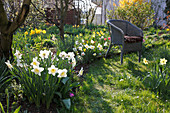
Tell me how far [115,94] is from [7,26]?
1.79 metres

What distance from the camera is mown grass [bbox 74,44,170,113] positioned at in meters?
2.00

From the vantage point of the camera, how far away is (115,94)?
2.38 meters

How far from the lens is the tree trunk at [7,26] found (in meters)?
2.16

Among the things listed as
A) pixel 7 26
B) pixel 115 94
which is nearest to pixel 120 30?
pixel 115 94

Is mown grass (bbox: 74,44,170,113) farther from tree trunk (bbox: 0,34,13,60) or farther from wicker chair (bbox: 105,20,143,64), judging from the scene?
tree trunk (bbox: 0,34,13,60)

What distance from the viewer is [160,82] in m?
2.24

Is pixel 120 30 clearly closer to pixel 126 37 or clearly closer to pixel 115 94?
pixel 126 37

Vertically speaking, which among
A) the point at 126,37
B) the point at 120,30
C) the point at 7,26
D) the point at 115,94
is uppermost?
the point at 7,26

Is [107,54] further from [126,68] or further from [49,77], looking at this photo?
[49,77]

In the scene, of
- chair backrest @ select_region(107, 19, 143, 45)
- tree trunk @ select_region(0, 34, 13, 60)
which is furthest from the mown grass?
tree trunk @ select_region(0, 34, 13, 60)

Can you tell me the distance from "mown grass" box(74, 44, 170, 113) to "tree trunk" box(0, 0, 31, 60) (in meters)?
1.23

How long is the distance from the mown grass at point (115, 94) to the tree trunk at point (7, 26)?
4.05 feet

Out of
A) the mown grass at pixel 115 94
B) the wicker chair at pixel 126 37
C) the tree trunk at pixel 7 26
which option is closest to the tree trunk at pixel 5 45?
the tree trunk at pixel 7 26

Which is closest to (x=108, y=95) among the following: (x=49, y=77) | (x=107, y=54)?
(x=49, y=77)
